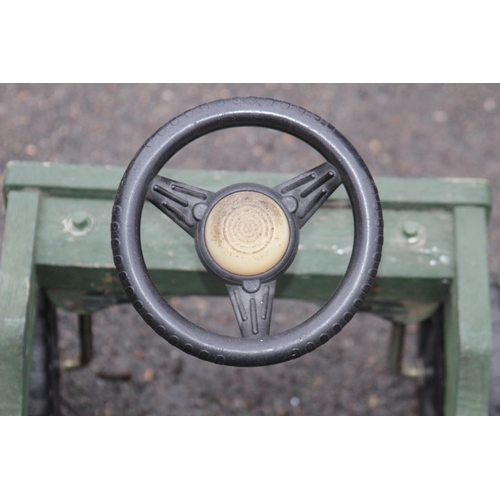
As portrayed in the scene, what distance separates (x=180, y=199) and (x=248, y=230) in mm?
159

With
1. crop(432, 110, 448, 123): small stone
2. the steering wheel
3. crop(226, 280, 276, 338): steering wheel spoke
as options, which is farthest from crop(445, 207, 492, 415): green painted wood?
crop(432, 110, 448, 123): small stone

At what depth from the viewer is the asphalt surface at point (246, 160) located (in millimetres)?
2381

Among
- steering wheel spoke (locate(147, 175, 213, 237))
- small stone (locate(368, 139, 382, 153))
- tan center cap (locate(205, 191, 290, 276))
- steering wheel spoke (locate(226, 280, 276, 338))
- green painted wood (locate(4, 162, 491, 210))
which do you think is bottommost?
steering wheel spoke (locate(226, 280, 276, 338))

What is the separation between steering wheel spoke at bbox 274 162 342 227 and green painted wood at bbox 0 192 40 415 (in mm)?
645

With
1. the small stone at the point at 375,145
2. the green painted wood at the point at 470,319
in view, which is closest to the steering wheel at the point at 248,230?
the green painted wood at the point at 470,319

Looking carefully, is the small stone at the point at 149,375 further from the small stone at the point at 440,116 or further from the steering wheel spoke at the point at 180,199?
the small stone at the point at 440,116

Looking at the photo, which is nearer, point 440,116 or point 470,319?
point 470,319

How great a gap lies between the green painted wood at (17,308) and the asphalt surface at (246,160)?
72 centimetres

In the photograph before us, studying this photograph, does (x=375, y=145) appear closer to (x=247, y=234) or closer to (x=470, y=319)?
(x=470, y=319)

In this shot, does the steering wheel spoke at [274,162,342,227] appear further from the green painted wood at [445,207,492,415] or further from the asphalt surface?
the asphalt surface

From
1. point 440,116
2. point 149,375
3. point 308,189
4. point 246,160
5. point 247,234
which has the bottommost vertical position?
point 149,375

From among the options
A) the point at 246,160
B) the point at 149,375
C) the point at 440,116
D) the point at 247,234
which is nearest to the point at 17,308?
the point at 247,234

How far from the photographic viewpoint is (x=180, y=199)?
1351 millimetres

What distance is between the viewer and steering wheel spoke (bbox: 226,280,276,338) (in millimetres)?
1302
